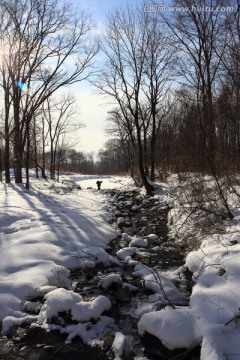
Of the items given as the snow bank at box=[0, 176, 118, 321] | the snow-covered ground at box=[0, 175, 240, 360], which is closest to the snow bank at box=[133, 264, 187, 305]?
the snow-covered ground at box=[0, 175, 240, 360]

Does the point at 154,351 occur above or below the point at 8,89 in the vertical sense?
below

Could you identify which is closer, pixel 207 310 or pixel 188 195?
pixel 207 310

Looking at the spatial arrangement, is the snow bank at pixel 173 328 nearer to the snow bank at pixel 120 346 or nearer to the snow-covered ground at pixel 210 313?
the snow-covered ground at pixel 210 313

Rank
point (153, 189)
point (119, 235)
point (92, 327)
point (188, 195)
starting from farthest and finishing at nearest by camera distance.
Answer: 1. point (153, 189)
2. point (188, 195)
3. point (119, 235)
4. point (92, 327)

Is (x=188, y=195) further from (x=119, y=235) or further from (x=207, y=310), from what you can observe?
(x=207, y=310)

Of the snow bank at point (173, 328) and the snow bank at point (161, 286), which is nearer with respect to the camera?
the snow bank at point (173, 328)

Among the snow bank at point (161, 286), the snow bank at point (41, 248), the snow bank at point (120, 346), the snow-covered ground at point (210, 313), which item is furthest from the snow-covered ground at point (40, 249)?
the snow-covered ground at point (210, 313)

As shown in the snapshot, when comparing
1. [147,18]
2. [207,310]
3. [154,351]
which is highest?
[147,18]

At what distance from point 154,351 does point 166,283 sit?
173 cm

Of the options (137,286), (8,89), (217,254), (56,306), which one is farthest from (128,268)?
(8,89)

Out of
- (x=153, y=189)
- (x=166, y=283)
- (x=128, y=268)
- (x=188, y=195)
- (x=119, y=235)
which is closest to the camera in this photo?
(x=166, y=283)

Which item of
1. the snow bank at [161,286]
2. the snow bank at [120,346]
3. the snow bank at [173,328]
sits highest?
the snow bank at [173,328]

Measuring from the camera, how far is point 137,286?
568 centimetres

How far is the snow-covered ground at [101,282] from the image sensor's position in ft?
11.9
